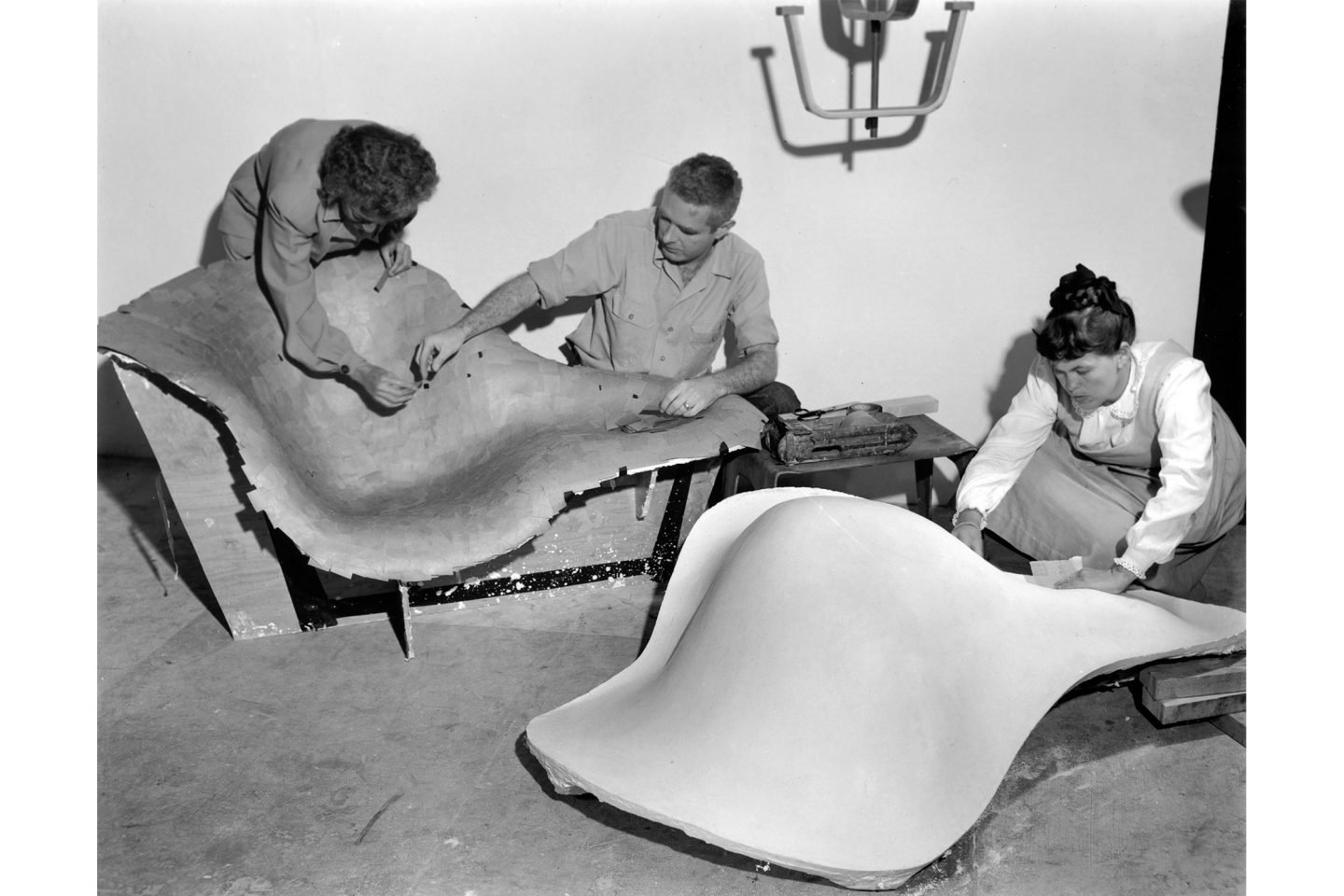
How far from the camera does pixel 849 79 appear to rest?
12.2 feet

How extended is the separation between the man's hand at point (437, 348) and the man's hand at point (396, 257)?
252mm

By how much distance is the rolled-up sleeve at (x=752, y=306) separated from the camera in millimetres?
3650

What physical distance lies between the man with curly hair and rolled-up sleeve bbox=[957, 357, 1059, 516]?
5.36ft

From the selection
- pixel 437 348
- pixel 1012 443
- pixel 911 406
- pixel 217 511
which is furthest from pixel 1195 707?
pixel 217 511

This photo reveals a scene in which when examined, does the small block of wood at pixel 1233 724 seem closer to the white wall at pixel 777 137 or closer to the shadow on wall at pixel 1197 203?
the white wall at pixel 777 137

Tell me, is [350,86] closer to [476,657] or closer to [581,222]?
[581,222]

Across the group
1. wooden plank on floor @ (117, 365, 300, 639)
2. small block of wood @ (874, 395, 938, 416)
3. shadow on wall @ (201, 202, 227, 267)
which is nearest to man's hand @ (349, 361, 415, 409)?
wooden plank on floor @ (117, 365, 300, 639)

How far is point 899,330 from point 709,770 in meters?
2.20

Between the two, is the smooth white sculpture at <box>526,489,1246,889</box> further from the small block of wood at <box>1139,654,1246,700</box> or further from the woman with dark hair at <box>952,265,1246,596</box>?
the woman with dark hair at <box>952,265,1246,596</box>

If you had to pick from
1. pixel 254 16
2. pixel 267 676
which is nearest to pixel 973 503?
pixel 267 676

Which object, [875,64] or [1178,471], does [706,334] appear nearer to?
[875,64]

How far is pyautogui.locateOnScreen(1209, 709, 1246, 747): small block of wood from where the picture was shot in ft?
9.18

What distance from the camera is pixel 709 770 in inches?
88.6

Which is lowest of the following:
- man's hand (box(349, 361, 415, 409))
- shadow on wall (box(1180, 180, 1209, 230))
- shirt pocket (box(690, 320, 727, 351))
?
man's hand (box(349, 361, 415, 409))
